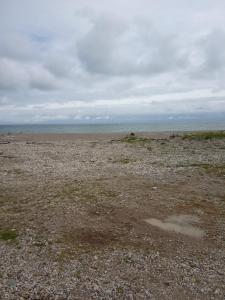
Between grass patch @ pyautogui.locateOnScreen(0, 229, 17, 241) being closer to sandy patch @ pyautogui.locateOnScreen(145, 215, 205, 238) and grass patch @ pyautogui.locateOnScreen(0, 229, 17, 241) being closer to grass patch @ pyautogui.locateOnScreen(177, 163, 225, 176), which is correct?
sandy patch @ pyautogui.locateOnScreen(145, 215, 205, 238)

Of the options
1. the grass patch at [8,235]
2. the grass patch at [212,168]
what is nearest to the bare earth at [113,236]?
the grass patch at [8,235]

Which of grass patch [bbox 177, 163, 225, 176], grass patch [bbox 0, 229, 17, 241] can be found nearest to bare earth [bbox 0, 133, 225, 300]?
grass patch [bbox 0, 229, 17, 241]

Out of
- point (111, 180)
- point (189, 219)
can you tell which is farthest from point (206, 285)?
point (111, 180)

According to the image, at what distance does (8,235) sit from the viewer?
1034 centimetres

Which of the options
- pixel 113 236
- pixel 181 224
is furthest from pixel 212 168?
pixel 113 236

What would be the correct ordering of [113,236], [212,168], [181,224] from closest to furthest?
1. [113,236]
2. [181,224]
3. [212,168]

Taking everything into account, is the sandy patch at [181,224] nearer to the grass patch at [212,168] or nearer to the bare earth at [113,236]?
the bare earth at [113,236]

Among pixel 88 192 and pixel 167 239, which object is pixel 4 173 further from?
pixel 167 239

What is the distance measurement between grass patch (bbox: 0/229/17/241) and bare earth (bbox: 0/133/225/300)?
14 millimetres

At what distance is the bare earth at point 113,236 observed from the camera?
7.57m

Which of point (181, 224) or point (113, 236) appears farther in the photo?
point (181, 224)

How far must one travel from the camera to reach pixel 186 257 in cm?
896

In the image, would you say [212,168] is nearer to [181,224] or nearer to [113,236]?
[181,224]

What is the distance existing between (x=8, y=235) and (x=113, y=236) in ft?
10.3
